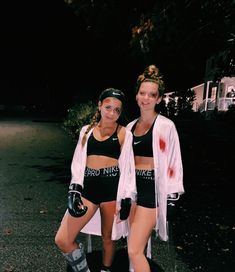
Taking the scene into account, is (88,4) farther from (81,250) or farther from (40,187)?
(81,250)

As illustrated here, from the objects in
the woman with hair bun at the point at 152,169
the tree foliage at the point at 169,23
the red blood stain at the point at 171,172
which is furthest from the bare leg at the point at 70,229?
the tree foliage at the point at 169,23

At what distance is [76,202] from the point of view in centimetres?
306

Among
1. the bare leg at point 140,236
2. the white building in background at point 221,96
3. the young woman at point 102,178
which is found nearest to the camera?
the bare leg at point 140,236

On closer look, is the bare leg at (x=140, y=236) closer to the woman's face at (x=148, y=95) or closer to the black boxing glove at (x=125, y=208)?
the black boxing glove at (x=125, y=208)

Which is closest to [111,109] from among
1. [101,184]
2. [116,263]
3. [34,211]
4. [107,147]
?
[107,147]

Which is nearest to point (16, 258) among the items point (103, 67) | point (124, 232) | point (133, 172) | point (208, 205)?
point (124, 232)

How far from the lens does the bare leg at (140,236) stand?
298 cm

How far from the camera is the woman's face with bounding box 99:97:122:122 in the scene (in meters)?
3.18

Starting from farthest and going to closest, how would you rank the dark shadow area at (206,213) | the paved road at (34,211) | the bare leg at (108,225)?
the dark shadow area at (206,213), the paved road at (34,211), the bare leg at (108,225)

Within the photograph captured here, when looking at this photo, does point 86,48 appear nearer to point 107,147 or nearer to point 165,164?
point 107,147

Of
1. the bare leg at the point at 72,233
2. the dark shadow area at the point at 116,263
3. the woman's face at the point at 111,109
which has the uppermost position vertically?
the woman's face at the point at 111,109

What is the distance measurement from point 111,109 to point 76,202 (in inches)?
36.8

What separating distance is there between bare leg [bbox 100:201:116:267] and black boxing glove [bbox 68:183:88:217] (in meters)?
0.21

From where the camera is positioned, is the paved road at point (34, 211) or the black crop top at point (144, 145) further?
the paved road at point (34, 211)
